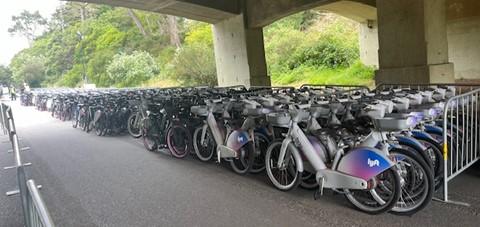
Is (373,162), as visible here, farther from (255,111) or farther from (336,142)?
(255,111)

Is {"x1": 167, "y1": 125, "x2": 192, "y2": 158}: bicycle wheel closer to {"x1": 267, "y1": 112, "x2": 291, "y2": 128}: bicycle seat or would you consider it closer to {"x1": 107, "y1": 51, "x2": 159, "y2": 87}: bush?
{"x1": 267, "y1": 112, "x2": 291, "y2": 128}: bicycle seat

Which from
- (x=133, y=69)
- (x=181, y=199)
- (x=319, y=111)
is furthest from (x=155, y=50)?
(x=319, y=111)

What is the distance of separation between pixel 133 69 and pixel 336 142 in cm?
2745

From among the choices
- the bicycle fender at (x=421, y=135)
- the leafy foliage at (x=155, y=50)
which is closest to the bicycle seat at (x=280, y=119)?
the bicycle fender at (x=421, y=135)

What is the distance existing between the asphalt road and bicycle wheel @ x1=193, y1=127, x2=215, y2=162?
133 millimetres

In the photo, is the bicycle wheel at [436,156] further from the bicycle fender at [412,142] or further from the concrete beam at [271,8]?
the concrete beam at [271,8]

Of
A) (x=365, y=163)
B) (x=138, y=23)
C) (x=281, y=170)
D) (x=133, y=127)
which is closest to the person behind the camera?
(x=365, y=163)

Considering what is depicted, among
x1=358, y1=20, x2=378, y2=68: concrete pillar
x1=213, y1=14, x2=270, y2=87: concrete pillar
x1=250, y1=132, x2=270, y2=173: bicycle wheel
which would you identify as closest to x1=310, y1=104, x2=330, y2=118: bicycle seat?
x1=250, y1=132, x2=270, y2=173: bicycle wheel

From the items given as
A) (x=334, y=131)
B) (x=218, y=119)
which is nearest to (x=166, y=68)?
(x=218, y=119)

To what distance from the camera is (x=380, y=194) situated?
3639mm

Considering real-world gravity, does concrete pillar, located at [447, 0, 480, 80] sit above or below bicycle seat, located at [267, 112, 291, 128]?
above

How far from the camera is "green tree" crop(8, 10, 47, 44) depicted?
55.5m

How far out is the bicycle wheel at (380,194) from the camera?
334 cm

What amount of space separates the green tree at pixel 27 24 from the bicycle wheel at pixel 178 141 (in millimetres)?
56423
